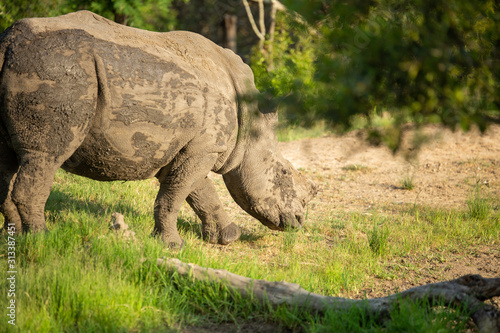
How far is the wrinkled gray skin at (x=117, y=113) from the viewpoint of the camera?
12.5 feet

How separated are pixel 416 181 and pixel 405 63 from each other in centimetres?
680

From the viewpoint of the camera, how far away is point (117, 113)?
4.03 meters

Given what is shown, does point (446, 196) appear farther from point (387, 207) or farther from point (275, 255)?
point (275, 255)

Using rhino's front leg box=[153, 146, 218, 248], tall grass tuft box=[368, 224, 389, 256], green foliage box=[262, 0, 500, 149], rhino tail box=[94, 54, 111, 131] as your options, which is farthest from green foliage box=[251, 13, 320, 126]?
tall grass tuft box=[368, 224, 389, 256]

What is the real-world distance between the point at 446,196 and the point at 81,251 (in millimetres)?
5737

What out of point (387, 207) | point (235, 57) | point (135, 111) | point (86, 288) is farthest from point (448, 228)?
point (86, 288)

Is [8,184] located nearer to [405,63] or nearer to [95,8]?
[405,63]

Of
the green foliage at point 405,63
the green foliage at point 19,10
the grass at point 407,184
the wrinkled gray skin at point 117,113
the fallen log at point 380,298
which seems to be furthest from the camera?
the grass at point 407,184

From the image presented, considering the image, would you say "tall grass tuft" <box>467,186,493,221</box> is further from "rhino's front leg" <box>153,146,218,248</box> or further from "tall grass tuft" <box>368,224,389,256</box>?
"rhino's front leg" <box>153,146,218,248</box>

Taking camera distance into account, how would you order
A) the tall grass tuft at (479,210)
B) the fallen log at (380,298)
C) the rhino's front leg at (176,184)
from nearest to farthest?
the fallen log at (380,298)
the rhino's front leg at (176,184)
the tall grass tuft at (479,210)

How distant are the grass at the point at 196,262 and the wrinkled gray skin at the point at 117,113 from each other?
0.54 metres

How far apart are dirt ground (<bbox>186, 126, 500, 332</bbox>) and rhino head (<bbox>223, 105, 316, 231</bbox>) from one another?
105cm

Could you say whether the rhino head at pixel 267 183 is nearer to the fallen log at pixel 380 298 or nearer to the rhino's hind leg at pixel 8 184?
the fallen log at pixel 380 298

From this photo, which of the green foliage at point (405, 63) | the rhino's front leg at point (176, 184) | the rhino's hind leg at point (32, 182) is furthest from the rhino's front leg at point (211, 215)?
the green foliage at point (405, 63)
